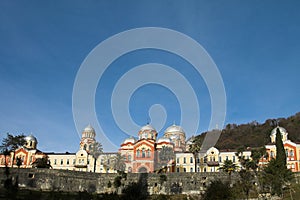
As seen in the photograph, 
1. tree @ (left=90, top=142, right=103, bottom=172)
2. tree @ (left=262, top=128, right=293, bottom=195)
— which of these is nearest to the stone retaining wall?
tree @ (left=262, top=128, right=293, bottom=195)

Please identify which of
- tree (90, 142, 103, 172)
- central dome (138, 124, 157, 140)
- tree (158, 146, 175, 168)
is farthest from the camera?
central dome (138, 124, 157, 140)

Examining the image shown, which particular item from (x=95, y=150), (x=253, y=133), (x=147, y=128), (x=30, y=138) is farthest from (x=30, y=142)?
(x=253, y=133)

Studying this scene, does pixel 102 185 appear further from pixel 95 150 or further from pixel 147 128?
pixel 147 128

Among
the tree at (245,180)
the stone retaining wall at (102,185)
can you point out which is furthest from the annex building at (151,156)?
the tree at (245,180)

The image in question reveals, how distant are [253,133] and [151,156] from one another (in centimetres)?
6703

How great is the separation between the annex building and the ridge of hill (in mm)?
28803

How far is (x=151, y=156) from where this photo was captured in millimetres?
73812

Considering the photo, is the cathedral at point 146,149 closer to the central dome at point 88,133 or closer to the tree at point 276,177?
the central dome at point 88,133

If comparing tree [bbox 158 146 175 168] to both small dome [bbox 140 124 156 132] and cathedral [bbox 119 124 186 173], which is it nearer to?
cathedral [bbox 119 124 186 173]

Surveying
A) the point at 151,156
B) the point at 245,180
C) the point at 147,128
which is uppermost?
the point at 147,128

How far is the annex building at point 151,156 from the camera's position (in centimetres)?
7325

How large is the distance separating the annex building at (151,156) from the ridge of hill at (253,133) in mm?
28803

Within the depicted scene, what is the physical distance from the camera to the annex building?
73250mm

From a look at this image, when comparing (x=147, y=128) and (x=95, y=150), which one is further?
(x=147, y=128)
